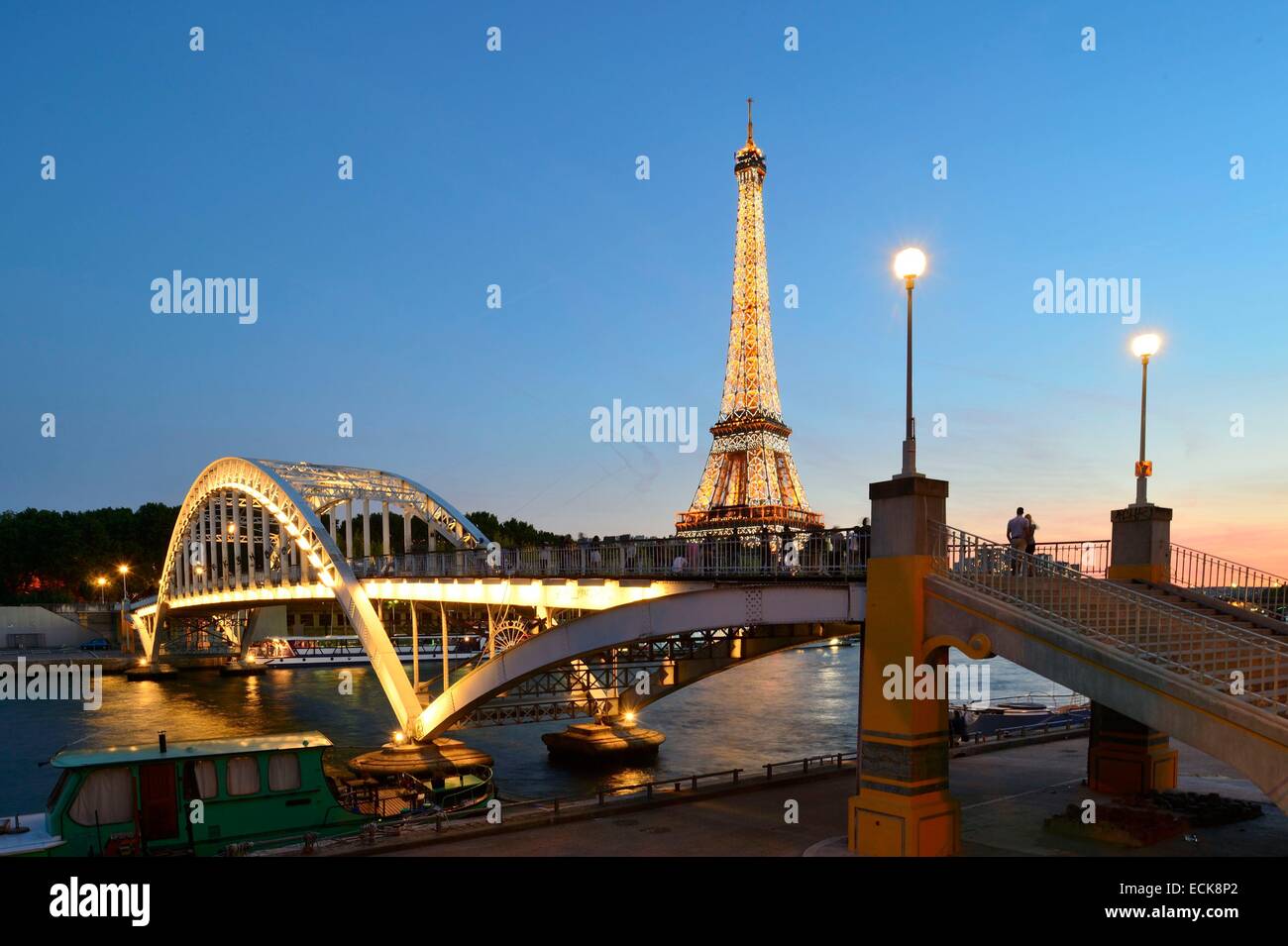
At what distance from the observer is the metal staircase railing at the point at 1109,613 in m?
13.9

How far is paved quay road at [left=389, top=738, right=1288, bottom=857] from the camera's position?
1783cm

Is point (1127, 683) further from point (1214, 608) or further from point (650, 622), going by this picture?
point (650, 622)

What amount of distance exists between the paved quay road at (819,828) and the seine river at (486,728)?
27.7 feet

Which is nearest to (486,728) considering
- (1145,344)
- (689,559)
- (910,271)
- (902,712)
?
(689,559)

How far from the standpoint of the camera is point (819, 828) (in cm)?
2034

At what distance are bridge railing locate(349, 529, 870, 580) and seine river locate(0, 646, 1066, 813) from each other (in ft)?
28.8

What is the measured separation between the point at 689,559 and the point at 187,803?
1209cm

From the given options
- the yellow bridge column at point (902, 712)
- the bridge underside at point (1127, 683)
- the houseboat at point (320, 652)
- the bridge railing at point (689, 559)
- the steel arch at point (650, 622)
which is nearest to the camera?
the bridge underside at point (1127, 683)

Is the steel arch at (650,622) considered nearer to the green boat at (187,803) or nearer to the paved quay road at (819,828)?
the paved quay road at (819,828)

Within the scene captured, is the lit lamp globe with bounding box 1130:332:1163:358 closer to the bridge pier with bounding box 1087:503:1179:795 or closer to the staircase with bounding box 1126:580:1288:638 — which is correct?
the bridge pier with bounding box 1087:503:1179:795

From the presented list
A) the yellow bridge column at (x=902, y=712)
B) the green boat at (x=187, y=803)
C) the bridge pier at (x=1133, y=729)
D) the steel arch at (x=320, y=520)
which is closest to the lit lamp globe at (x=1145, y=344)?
the bridge pier at (x=1133, y=729)

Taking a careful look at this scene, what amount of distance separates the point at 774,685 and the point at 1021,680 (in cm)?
2274

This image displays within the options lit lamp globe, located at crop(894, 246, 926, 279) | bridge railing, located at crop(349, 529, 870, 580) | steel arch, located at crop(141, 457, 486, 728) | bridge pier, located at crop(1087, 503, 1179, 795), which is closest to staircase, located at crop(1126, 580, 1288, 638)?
bridge pier, located at crop(1087, 503, 1179, 795)

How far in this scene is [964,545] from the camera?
52.9ft
